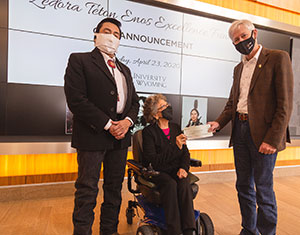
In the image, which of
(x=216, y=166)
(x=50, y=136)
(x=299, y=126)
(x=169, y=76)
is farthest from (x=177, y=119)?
(x=299, y=126)

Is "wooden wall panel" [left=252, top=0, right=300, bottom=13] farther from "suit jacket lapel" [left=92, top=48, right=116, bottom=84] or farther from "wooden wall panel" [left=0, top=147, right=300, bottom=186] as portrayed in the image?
"wooden wall panel" [left=0, top=147, right=300, bottom=186]

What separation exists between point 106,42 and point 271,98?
1289 millimetres

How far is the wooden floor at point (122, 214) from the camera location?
2051 millimetres

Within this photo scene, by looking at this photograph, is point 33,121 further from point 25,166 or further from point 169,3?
point 169,3

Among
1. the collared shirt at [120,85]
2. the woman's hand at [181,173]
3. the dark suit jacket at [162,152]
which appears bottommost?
the woman's hand at [181,173]

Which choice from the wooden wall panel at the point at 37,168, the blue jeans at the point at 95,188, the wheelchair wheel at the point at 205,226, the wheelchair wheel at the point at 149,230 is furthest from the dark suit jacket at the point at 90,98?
the wooden wall panel at the point at 37,168

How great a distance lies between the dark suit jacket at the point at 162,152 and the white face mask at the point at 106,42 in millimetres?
719

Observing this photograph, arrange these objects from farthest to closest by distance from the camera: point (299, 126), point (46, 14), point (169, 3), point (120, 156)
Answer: point (299, 126), point (169, 3), point (46, 14), point (120, 156)

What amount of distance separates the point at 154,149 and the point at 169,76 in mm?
1575

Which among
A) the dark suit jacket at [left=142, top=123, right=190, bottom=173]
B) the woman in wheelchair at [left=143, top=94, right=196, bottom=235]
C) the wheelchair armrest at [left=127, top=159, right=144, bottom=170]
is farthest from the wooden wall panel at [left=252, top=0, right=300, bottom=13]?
the wheelchair armrest at [left=127, top=159, right=144, bottom=170]

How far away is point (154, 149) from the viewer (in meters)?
1.82

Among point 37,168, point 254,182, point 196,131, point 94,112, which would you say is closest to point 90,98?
point 94,112

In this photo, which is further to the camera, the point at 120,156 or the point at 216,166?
the point at 216,166

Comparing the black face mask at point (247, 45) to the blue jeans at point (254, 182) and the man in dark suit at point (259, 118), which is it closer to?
the man in dark suit at point (259, 118)
